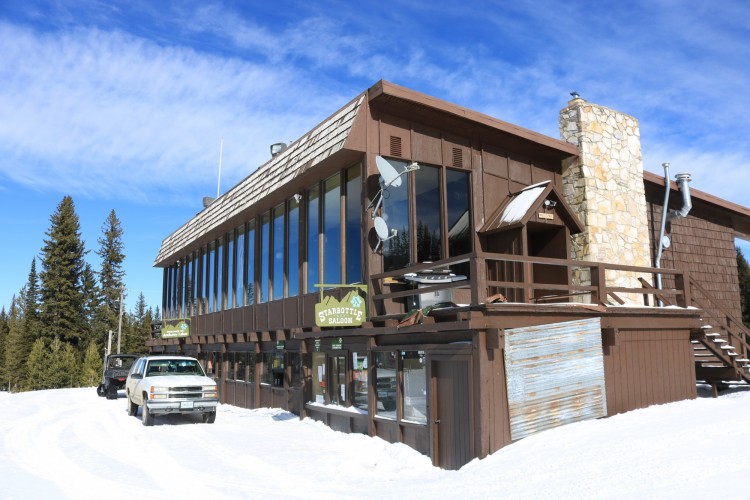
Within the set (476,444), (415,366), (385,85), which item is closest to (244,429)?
(415,366)

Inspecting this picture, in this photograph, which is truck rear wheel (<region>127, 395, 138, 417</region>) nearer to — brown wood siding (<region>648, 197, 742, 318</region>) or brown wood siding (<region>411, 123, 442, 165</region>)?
brown wood siding (<region>411, 123, 442, 165</region>)

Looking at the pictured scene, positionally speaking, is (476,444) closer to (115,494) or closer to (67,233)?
(115,494)

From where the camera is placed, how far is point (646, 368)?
40.6ft

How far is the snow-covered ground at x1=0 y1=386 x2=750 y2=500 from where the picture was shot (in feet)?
24.5

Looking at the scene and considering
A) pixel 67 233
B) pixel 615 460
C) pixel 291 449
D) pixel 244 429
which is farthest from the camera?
pixel 67 233

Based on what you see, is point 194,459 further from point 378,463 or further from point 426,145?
point 426,145

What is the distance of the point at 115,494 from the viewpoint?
29.5 ft

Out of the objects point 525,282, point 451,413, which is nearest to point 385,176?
point 525,282

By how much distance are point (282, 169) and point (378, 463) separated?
8809 millimetres

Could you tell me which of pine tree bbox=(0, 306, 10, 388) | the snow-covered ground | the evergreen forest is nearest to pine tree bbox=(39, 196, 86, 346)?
the evergreen forest

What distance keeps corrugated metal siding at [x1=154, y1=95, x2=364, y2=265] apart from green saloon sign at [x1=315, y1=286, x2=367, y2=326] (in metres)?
3.22

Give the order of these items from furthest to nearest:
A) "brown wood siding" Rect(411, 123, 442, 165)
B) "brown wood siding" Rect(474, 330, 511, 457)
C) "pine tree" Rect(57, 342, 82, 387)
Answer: "pine tree" Rect(57, 342, 82, 387)
"brown wood siding" Rect(411, 123, 442, 165)
"brown wood siding" Rect(474, 330, 511, 457)

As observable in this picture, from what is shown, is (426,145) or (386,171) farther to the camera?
(426,145)

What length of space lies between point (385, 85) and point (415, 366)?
570 centimetres
